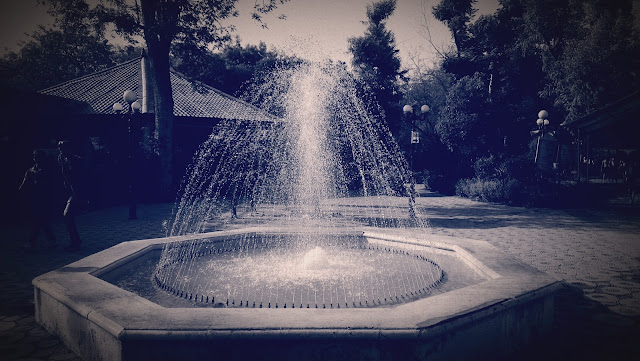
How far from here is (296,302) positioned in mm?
4316

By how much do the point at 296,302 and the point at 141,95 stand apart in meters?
18.7

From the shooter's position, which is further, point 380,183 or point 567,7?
point 567,7

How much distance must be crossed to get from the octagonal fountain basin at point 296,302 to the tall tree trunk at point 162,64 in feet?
34.9

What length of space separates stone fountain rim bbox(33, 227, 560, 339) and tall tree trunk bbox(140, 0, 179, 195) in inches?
497

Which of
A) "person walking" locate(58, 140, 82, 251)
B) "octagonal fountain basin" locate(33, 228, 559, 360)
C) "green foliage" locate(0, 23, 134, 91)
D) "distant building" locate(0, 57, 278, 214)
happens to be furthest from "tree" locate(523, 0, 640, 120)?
"green foliage" locate(0, 23, 134, 91)

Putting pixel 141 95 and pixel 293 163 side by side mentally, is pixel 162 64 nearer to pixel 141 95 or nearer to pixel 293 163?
pixel 141 95

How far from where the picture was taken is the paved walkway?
3.71 m

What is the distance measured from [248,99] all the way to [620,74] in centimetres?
2644

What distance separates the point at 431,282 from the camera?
5035 mm

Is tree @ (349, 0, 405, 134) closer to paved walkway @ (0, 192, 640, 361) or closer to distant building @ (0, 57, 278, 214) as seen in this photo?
distant building @ (0, 57, 278, 214)

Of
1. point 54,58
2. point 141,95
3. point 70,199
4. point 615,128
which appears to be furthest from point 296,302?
point 54,58

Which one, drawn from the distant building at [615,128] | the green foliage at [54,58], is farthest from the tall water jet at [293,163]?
the green foliage at [54,58]

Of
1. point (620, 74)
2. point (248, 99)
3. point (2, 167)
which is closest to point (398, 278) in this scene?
point (2, 167)

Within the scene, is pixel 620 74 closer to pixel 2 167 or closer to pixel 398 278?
pixel 398 278
